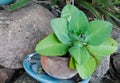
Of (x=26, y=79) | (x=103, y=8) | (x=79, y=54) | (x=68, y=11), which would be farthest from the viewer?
(x=103, y=8)

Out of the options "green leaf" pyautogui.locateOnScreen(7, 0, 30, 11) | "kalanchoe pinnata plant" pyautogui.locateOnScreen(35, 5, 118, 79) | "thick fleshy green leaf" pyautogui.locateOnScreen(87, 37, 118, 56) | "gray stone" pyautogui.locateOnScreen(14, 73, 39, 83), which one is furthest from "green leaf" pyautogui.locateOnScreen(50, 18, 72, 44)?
"green leaf" pyautogui.locateOnScreen(7, 0, 30, 11)

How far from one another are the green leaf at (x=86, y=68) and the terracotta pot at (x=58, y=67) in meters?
0.05

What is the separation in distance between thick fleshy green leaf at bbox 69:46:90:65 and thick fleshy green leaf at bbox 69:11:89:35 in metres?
0.08

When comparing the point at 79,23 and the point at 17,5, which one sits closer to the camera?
the point at 79,23

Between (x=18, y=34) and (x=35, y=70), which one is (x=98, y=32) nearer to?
(x=35, y=70)

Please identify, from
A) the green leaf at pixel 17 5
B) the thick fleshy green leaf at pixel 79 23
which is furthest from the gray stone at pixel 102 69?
the green leaf at pixel 17 5

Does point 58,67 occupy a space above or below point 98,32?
below

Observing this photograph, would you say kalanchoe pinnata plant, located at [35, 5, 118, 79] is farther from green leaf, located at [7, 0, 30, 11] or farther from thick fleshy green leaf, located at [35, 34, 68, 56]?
green leaf, located at [7, 0, 30, 11]

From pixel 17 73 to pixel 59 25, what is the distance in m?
0.48

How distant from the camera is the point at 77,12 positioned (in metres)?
1.17

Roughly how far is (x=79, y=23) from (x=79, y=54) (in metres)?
0.14

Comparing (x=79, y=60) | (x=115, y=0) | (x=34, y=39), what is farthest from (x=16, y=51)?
(x=115, y=0)

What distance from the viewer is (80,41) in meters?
1.13

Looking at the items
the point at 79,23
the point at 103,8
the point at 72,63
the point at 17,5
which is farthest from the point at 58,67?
the point at 103,8
